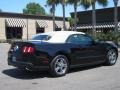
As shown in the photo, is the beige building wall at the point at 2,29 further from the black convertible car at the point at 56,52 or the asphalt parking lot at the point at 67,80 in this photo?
the black convertible car at the point at 56,52

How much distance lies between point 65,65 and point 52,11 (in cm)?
3442

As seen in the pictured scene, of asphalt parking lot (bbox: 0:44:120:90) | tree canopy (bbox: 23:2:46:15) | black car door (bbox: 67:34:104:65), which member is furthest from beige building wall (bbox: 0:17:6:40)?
tree canopy (bbox: 23:2:46:15)

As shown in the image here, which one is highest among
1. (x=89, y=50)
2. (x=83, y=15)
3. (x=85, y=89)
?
(x=83, y=15)

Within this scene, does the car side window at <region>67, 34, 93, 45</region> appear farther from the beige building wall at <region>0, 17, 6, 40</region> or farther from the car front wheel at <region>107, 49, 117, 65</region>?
the beige building wall at <region>0, 17, 6, 40</region>

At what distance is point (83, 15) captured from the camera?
159 ft

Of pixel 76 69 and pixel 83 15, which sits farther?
pixel 83 15

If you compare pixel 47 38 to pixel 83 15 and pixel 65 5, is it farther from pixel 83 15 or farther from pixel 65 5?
pixel 83 15

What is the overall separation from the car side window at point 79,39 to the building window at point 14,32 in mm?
32478

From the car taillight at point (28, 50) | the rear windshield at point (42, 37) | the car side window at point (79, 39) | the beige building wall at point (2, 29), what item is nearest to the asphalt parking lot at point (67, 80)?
the car taillight at point (28, 50)

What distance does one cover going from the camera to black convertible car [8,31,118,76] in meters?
9.90

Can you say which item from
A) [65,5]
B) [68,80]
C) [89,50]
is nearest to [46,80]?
[68,80]

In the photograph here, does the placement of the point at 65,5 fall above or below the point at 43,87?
above

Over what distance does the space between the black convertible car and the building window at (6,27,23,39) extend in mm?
32227

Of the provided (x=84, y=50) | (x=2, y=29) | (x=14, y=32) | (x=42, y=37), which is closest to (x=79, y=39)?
(x=84, y=50)
